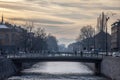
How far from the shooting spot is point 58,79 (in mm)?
69125

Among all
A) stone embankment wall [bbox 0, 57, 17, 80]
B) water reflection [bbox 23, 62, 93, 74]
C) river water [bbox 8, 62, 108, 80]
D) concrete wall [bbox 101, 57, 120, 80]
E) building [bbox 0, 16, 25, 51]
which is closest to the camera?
concrete wall [bbox 101, 57, 120, 80]

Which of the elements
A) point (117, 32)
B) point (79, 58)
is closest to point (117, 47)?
point (117, 32)

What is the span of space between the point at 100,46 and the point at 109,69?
12435 centimetres

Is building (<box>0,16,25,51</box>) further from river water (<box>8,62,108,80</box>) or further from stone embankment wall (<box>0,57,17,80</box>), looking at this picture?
stone embankment wall (<box>0,57,17,80</box>)

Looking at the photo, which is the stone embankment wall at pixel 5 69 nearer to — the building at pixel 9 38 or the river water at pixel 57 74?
the river water at pixel 57 74

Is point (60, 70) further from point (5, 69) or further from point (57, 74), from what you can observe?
point (5, 69)

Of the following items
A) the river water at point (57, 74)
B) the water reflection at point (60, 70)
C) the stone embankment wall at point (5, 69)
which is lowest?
the water reflection at point (60, 70)

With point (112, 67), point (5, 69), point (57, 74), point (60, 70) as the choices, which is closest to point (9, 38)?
point (60, 70)

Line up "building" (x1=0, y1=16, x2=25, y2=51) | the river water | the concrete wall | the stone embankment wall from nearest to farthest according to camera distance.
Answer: the concrete wall, the stone embankment wall, the river water, "building" (x1=0, y1=16, x2=25, y2=51)

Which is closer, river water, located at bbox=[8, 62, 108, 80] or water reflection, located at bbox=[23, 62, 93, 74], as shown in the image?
river water, located at bbox=[8, 62, 108, 80]

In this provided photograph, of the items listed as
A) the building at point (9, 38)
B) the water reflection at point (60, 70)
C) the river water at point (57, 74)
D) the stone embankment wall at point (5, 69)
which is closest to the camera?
the stone embankment wall at point (5, 69)

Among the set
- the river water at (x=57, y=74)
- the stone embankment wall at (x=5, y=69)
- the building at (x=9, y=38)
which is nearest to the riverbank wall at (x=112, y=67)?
the river water at (x=57, y=74)

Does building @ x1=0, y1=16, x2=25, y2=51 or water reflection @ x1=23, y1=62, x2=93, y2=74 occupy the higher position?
building @ x1=0, y1=16, x2=25, y2=51

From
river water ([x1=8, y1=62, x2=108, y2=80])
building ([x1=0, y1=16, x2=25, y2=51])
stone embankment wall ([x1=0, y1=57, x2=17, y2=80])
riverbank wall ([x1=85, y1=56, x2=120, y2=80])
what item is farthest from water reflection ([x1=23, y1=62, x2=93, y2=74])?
building ([x1=0, y1=16, x2=25, y2=51])
